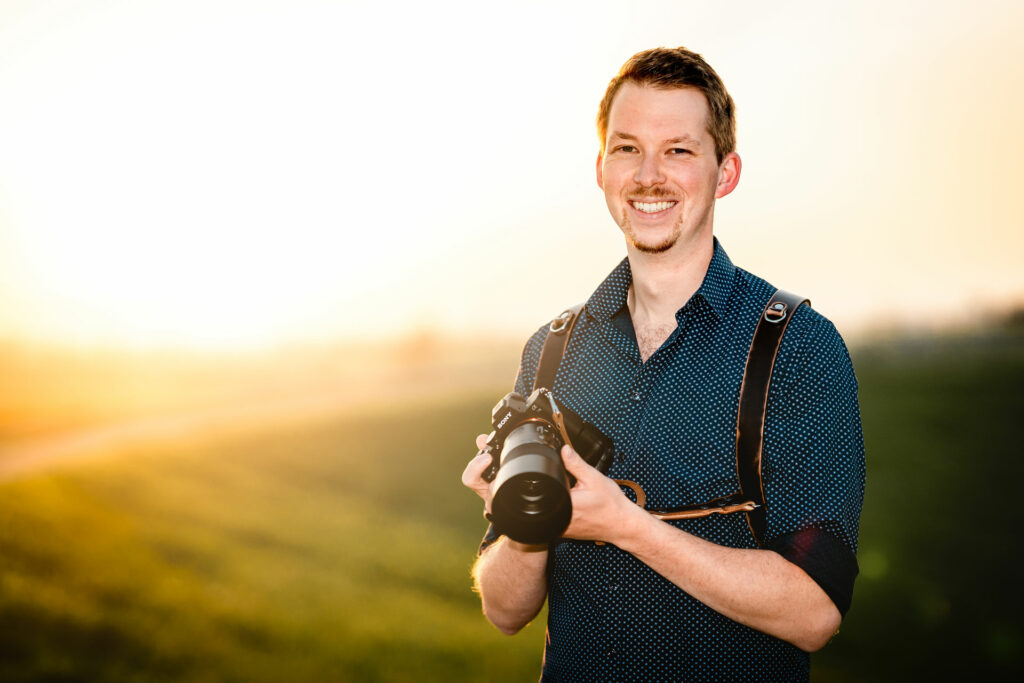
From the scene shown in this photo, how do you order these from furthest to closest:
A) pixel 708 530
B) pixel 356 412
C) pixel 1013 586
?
1. pixel 356 412
2. pixel 1013 586
3. pixel 708 530

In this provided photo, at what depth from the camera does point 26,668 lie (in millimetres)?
11359

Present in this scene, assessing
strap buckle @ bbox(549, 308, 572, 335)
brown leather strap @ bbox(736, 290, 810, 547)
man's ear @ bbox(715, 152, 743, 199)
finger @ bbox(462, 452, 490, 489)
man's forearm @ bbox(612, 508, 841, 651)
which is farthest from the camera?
strap buckle @ bbox(549, 308, 572, 335)

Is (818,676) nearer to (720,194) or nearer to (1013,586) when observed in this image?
(1013,586)

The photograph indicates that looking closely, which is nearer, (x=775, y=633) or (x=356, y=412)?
(x=775, y=633)

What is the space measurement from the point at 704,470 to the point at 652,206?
3.62 feet

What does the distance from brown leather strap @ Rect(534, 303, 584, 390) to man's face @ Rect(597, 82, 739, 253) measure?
18.2 inches

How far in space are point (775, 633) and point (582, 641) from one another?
2.46 feet

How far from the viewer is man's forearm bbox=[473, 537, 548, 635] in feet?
9.16

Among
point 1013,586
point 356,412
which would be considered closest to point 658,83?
point 1013,586

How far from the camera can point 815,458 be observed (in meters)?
2.37

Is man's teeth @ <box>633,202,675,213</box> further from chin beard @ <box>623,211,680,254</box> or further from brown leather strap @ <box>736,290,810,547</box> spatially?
brown leather strap @ <box>736,290,810,547</box>

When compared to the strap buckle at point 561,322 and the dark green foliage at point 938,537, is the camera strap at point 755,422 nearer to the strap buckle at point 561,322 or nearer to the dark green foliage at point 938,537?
the strap buckle at point 561,322

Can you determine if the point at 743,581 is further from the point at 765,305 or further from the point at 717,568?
the point at 765,305

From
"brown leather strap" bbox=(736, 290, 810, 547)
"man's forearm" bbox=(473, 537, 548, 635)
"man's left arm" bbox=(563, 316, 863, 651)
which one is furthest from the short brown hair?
"man's forearm" bbox=(473, 537, 548, 635)
